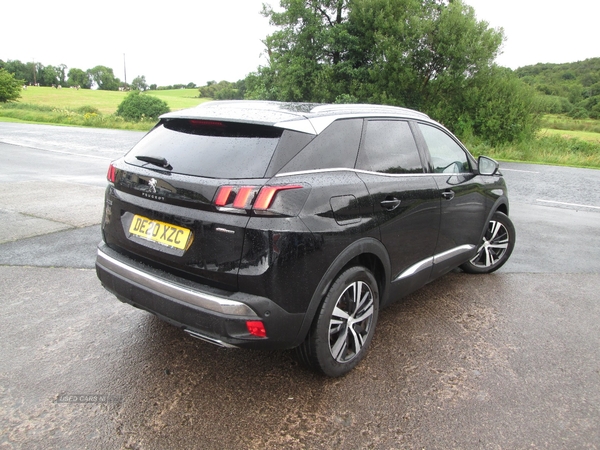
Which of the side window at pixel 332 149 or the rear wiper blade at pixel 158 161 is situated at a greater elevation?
the side window at pixel 332 149

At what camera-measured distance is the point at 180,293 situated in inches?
103

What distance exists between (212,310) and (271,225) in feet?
1.83

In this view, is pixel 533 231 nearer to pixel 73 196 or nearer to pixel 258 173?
pixel 258 173

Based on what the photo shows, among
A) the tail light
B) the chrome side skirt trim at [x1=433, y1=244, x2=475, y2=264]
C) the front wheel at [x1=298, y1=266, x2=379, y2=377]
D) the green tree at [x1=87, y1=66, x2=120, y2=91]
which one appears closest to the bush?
the chrome side skirt trim at [x1=433, y1=244, x2=475, y2=264]

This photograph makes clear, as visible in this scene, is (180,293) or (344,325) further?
(344,325)

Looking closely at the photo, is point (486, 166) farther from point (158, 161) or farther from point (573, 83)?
point (573, 83)

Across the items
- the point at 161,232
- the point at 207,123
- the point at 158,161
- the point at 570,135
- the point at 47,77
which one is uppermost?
the point at 47,77

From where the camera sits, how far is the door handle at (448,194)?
3.88 meters

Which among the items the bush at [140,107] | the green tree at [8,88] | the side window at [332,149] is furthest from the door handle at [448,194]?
the green tree at [8,88]

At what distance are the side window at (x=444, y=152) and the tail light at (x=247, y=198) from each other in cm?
190

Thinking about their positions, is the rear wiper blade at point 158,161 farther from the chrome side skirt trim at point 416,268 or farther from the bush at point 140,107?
the bush at point 140,107

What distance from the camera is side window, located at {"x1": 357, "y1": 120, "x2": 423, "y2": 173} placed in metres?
3.21

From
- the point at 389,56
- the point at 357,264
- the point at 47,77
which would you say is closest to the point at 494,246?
the point at 357,264

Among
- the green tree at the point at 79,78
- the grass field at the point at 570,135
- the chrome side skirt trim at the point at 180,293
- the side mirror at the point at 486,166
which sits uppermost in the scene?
the green tree at the point at 79,78
